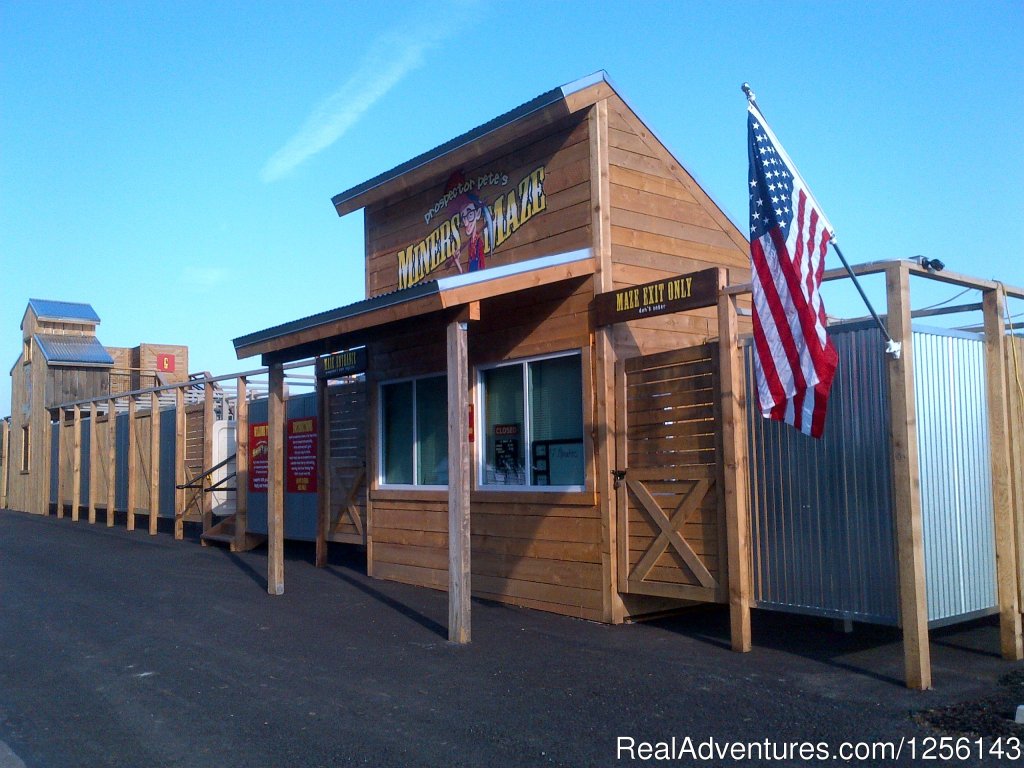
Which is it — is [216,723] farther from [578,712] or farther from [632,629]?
[632,629]

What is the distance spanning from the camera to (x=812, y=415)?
669 centimetres

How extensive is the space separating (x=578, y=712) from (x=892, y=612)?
2434mm

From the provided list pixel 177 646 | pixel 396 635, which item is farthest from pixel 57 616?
pixel 396 635

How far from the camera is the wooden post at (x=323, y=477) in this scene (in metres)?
14.1

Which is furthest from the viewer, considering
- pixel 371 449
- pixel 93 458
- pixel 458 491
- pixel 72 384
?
pixel 72 384

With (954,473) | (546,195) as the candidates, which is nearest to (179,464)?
(546,195)

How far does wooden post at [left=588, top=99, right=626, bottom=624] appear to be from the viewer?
29.8ft

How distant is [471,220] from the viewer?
1130 centimetres

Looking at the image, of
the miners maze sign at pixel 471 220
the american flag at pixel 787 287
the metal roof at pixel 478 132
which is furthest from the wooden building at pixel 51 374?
the american flag at pixel 787 287

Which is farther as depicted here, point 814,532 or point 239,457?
point 239,457

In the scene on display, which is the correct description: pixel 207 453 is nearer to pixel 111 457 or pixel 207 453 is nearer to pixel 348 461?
pixel 348 461

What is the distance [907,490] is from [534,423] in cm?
448

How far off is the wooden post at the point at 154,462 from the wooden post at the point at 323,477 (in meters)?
6.68

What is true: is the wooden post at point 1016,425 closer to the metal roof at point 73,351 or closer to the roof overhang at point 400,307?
the roof overhang at point 400,307
